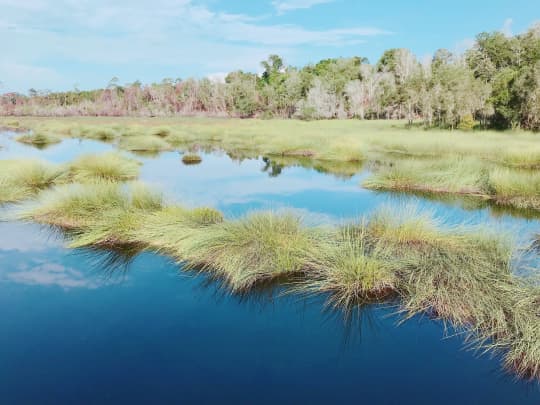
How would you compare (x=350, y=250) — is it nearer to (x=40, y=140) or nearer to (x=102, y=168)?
(x=102, y=168)

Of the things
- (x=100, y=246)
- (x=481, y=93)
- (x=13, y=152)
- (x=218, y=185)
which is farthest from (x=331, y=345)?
(x=481, y=93)

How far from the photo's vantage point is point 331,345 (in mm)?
4512

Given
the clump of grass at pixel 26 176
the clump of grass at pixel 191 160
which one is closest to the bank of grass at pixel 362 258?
the clump of grass at pixel 26 176

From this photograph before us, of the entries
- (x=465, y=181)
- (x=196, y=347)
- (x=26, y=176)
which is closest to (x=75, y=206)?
(x=26, y=176)

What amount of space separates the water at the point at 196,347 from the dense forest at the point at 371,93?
25.7 meters

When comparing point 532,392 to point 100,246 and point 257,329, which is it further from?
point 100,246

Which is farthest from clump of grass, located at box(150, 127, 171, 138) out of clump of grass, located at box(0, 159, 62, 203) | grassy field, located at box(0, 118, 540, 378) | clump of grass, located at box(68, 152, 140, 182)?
grassy field, located at box(0, 118, 540, 378)

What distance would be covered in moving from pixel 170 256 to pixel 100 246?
54.4 inches

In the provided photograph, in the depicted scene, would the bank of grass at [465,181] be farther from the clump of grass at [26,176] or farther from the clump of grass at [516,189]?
the clump of grass at [26,176]

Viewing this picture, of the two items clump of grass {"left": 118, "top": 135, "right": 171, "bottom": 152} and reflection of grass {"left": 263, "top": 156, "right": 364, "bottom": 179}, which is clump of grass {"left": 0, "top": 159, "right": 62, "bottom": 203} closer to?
reflection of grass {"left": 263, "top": 156, "right": 364, "bottom": 179}

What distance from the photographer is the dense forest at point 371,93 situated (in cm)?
3033

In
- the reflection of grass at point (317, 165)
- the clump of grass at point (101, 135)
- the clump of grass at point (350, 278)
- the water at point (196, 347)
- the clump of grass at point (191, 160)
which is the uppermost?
the clump of grass at point (101, 135)

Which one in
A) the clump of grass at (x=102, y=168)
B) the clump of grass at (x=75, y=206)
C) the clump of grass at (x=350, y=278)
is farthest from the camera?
the clump of grass at (x=102, y=168)

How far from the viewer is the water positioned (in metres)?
3.78
